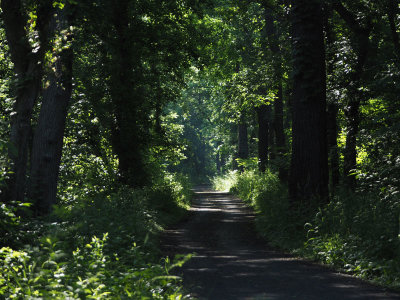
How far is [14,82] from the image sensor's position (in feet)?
32.2

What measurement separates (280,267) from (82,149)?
13.3 m

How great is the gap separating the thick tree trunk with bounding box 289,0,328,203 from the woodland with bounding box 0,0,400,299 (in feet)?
0.10

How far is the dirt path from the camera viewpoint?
6.10 meters

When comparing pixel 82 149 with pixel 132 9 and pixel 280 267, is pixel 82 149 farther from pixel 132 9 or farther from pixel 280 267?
pixel 280 267

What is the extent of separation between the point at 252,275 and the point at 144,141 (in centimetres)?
1244

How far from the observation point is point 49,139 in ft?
37.1

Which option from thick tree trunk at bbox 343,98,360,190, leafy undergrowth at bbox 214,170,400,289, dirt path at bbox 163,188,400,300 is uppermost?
thick tree trunk at bbox 343,98,360,190

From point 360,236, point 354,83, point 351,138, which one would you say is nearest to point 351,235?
point 360,236

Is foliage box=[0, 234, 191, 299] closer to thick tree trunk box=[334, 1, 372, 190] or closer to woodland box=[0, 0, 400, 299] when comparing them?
woodland box=[0, 0, 400, 299]

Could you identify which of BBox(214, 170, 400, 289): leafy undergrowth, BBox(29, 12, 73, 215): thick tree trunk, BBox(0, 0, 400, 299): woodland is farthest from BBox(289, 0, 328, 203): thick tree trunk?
BBox(29, 12, 73, 215): thick tree trunk

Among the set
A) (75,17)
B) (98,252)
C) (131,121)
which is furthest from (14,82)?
(131,121)

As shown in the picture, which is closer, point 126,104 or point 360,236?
point 360,236

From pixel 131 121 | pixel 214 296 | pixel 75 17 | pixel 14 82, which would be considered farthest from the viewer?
pixel 131 121

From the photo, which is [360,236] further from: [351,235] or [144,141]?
[144,141]
